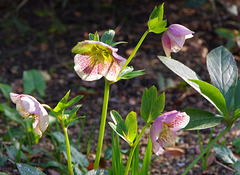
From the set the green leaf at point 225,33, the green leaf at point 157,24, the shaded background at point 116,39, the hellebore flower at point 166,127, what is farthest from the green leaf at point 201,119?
the green leaf at point 225,33

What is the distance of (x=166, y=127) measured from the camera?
3.55 feet

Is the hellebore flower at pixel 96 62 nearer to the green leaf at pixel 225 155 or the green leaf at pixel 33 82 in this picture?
the green leaf at pixel 225 155

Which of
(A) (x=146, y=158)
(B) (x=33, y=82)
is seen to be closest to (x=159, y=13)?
(A) (x=146, y=158)

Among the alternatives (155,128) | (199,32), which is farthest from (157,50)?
(155,128)

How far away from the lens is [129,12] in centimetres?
295

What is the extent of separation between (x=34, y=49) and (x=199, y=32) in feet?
3.70

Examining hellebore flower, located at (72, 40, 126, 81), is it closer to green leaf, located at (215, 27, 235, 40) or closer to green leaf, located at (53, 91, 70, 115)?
green leaf, located at (53, 91, 70, 115)

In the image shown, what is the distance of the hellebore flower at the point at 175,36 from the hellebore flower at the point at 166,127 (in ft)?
0.75

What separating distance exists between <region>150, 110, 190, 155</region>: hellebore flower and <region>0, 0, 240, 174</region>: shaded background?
64 cm

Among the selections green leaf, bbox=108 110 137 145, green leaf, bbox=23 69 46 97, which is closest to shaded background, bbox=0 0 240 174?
green leaf, bbox=23 69 46 97

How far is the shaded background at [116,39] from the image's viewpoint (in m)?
2.14

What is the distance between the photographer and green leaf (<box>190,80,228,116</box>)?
1.16 m

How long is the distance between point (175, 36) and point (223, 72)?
329 mm

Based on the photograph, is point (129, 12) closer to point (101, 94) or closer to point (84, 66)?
point (101, 94)
